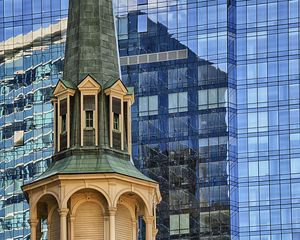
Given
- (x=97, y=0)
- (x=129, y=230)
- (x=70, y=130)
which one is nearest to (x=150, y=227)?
(x=129, y=230)

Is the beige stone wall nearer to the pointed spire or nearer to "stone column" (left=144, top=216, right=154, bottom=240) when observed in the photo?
"stone column" (left=144, top=216, right=154, bottom=240)

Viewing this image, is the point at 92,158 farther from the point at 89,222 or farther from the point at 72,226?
the point at 72,226

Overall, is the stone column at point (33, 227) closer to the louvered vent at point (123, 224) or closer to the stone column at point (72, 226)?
the stone column at point (72, 226)

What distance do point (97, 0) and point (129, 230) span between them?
13.0 meters

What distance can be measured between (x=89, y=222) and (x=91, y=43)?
998cm

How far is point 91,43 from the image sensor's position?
8144 cm

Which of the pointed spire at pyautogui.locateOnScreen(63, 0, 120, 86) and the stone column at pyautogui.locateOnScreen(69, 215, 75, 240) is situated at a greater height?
the pointed spire at pyautogui.locateOnScreen(63, 0, 120, 86)

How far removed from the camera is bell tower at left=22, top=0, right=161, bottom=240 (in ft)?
253

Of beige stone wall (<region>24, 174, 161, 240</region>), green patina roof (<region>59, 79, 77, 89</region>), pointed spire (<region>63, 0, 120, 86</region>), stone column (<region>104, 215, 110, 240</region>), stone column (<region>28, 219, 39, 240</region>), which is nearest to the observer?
stone column (<region>104, 215, 110, 240</region>)

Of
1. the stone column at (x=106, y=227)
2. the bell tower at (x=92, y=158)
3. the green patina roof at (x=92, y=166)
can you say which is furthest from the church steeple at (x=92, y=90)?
the stone column at (x=106, y=227)

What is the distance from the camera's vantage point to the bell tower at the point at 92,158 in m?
77.2

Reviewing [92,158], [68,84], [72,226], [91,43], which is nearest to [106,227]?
[72,226]

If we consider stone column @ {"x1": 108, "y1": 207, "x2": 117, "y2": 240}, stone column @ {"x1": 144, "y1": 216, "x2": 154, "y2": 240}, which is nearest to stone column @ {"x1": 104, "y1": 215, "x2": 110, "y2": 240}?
stone column @ {"x1": 108, "y1": 207, "x2": 117, "y2": 240}

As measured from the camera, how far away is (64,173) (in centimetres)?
7731
